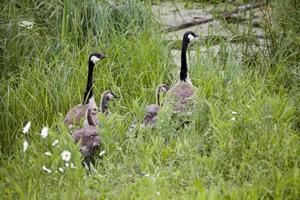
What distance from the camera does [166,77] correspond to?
24.3ft

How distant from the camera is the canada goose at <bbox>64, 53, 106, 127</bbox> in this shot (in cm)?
620

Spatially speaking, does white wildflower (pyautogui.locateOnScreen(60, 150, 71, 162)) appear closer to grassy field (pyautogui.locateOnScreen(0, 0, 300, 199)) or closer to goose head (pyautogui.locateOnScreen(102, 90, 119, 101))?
grassy field (pyautogui.locateOnScreen(0, 0, 300, 199))

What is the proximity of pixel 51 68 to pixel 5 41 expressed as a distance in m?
0.53

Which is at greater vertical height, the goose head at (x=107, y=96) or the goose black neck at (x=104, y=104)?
the goose head at (x=107, y=96)

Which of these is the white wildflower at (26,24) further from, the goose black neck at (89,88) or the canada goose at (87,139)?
the canada goose at (87,139)

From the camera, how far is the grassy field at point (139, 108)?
501cm

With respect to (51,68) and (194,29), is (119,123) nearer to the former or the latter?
(51,68)

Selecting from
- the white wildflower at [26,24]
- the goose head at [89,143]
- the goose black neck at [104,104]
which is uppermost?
the white wildflower at [26,24]

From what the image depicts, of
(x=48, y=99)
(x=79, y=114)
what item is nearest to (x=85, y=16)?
(x=48, y=99)

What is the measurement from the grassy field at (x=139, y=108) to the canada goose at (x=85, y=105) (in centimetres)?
17

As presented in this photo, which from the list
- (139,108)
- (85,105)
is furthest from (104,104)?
(139,108)

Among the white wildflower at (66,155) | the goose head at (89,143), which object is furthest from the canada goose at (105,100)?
the white wildflower at (66,155)

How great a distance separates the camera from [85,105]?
6387mm

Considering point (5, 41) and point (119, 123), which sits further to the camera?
point (5, 41)
